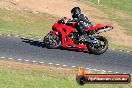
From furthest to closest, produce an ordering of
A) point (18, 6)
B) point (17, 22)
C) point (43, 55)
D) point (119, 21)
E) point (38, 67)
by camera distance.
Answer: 1. point (119, 21)
2. point (18, 6)
3. point (17, 22)
4. point (43, 55)
5. point (38, 67)

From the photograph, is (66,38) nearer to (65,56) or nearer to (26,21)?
(65,56)

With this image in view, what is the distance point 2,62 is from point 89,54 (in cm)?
487

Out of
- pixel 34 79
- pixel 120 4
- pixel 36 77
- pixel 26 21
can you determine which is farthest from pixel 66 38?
pixel 120 4

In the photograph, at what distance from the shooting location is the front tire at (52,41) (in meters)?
21.2

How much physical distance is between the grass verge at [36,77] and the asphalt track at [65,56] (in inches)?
53.4

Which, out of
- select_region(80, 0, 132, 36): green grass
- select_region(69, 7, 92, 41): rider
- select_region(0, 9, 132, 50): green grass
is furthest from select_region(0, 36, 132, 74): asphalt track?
select_region(80, 0, 132, 36): green grass

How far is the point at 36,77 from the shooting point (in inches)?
626

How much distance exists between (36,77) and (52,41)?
5.49 meters

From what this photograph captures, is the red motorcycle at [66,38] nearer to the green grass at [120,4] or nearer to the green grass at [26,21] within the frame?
the green grass at [26,21]

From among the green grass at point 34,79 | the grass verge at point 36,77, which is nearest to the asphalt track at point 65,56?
the grass verge at point 36,77

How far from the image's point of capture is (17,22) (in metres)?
35.5

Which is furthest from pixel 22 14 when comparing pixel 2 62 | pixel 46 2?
pixel 2 62

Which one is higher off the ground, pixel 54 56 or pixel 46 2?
pixel 46 2

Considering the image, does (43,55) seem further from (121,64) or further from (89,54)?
(121,64)
